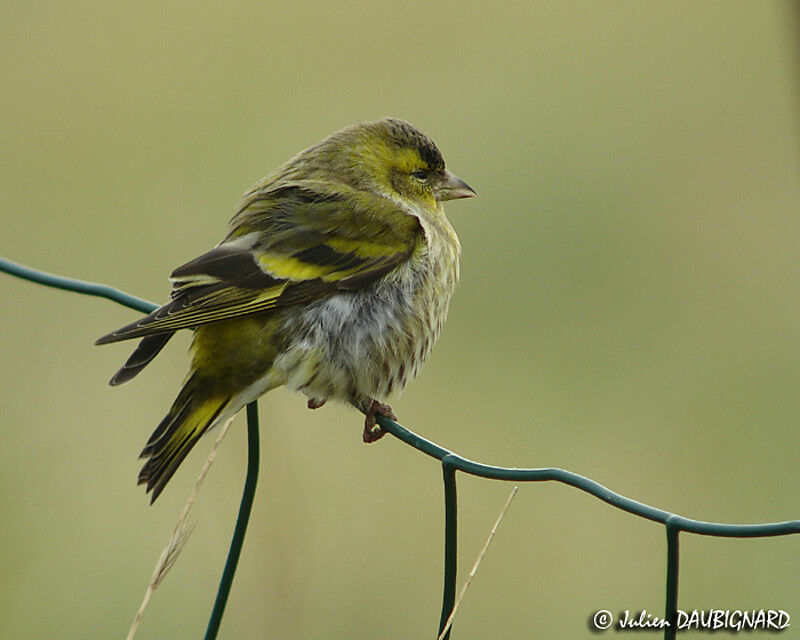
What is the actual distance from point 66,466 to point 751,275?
13.6 feet

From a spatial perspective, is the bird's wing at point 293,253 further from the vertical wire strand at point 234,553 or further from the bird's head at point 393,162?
the vertical wire strand at point 234,553

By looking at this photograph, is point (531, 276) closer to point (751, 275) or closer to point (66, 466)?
point (751, 275)

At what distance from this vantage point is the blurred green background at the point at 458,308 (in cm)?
533

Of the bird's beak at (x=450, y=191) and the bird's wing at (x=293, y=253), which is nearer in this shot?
the bird's wing at (x=293, y=253)

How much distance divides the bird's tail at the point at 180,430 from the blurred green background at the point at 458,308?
799mm

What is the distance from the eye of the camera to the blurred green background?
17.5 ft

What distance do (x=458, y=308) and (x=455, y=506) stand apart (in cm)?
459

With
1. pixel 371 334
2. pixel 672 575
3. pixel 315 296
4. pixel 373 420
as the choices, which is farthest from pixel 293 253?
pixel 672 575

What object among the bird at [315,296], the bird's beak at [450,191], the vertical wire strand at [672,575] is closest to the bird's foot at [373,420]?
the bird at [315,296]

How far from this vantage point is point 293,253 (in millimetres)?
4031

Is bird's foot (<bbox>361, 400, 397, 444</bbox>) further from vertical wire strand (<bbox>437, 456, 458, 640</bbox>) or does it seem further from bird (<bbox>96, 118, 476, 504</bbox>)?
vertical wire strand (<bbox>437, 456, 458, 640</bbox>)

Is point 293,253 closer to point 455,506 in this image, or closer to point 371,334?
point 371,334

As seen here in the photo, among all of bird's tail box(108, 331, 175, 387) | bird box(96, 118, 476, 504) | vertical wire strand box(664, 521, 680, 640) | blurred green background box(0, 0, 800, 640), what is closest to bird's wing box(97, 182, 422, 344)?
bird box(96, 118, 476, 504)

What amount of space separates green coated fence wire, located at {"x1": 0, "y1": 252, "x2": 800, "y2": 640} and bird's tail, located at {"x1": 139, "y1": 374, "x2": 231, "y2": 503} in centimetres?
18
